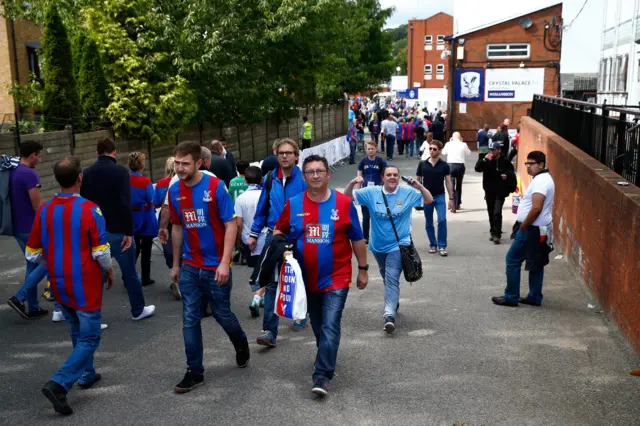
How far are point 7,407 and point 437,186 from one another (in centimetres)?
786

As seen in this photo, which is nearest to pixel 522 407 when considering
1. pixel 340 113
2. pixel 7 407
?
pixel 7 407

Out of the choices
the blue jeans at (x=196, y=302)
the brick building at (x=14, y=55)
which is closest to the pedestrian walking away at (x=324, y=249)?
the blue jeans at (x=196, y=302)

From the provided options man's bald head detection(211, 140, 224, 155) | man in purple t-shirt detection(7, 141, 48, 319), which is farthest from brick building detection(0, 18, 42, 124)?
man in purple t-shirt detection(7, 141, 48, 319)

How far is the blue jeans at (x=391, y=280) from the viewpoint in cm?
754

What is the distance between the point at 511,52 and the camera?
116 ft

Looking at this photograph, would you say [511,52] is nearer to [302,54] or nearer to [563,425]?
[302,54]

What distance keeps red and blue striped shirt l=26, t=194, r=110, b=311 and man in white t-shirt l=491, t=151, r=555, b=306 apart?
4.70m

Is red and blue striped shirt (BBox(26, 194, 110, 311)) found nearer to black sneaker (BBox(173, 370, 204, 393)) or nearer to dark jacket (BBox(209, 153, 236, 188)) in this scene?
black sneaker (BBox(173, 370, 204, 393))

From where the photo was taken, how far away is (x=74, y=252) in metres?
5.52

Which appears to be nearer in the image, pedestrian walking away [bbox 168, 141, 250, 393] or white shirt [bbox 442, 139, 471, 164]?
pedestrian walking away [bbox 168, 141, 250, 393]

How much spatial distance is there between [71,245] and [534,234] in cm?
500

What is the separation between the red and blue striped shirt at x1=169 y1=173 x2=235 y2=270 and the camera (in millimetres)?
5773

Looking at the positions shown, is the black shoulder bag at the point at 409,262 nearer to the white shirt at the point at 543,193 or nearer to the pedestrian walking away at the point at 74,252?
the white shirt at the point at 543,193

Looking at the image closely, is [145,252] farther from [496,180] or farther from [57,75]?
[57,75]
